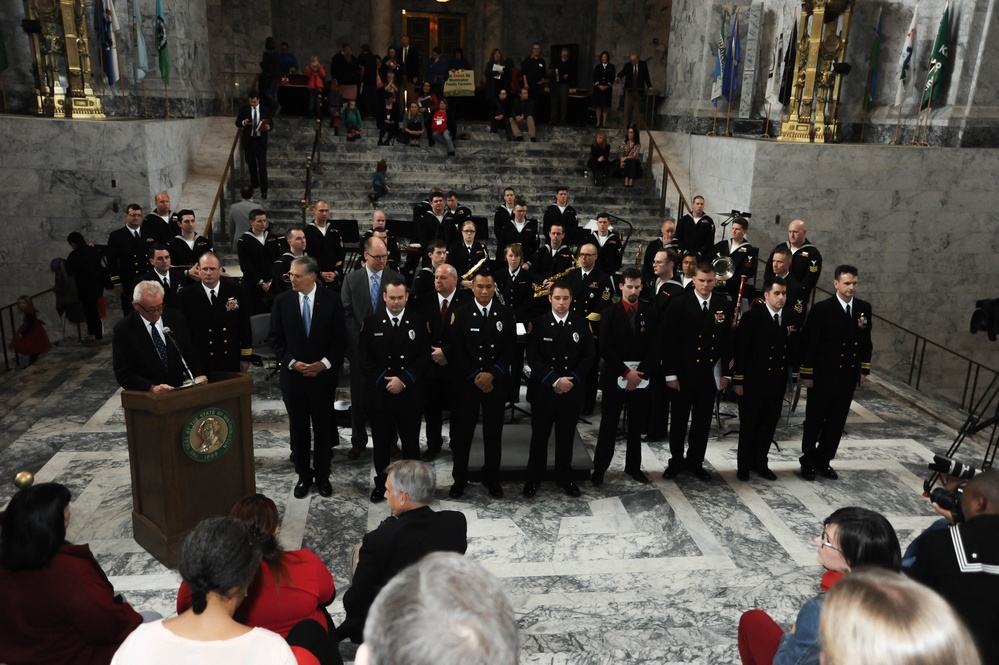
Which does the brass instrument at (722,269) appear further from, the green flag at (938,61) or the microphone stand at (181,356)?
the green flag at (938,61)

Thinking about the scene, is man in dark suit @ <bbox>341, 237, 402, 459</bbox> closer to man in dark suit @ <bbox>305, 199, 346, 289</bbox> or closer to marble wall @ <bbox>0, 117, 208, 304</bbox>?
man in dark suit @ <bbox>305, 199, 346, 289</bbox>

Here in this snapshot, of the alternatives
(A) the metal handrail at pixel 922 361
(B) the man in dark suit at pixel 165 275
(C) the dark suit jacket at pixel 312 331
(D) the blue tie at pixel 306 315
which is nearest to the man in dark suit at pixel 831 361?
(A) the metal handrail at pixel 922 361

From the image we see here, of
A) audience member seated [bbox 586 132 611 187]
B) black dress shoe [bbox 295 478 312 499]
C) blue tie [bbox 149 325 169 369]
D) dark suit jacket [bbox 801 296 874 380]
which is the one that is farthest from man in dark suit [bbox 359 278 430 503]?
audience member seated [bbox 586 132 611 187]

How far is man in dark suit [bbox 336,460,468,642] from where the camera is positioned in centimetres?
360

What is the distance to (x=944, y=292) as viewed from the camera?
13266 mm

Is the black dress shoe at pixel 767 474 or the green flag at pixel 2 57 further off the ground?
the green flag at pixel 2 57

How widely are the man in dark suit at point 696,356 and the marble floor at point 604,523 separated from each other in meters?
0.34

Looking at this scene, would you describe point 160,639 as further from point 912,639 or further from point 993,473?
point 993,473

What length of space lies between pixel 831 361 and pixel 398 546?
15.5 ft

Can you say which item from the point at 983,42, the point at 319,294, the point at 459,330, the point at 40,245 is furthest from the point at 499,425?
the point at 983,42

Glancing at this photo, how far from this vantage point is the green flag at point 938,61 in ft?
40.2

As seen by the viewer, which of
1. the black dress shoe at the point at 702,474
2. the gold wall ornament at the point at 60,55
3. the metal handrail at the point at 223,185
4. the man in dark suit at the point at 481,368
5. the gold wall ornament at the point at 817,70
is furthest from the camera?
the metal handrail at the point at 223,185

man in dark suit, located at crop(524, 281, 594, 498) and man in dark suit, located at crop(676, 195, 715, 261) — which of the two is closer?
man in dark suit, located at crop(524, 281, 594, 498)

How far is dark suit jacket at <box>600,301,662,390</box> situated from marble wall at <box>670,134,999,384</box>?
22.0ft
